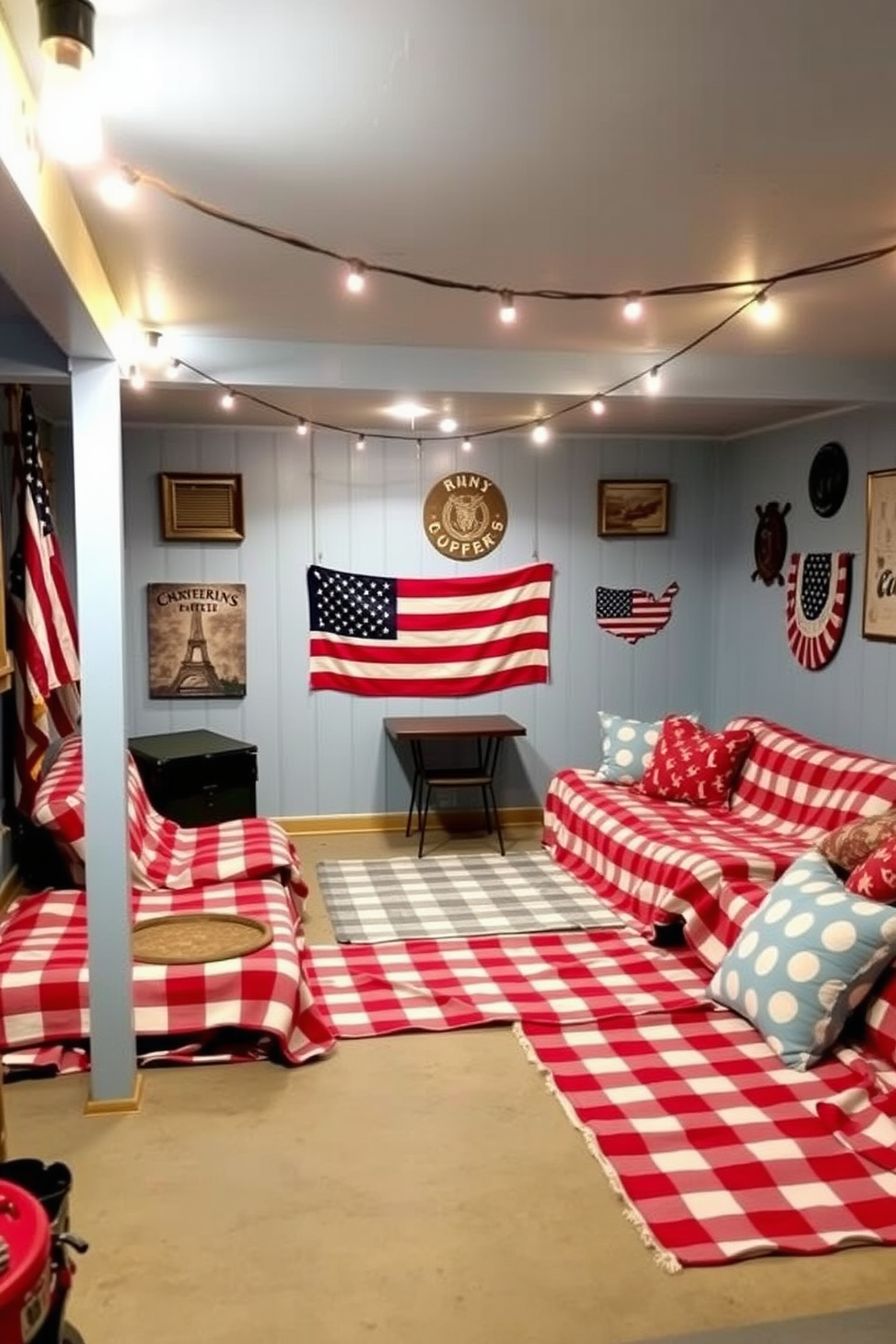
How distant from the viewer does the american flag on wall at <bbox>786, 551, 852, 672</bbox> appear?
4.92 m

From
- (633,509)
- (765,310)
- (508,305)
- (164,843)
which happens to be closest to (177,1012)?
(164,843)

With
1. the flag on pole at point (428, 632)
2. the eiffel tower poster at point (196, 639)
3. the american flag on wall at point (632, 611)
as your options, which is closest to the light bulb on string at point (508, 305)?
the flag on pole at point (428, 632)

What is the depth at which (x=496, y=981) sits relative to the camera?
3.74 metres

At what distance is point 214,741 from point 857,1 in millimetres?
4485

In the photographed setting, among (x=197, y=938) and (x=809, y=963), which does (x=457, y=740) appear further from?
(x=809, y=963)

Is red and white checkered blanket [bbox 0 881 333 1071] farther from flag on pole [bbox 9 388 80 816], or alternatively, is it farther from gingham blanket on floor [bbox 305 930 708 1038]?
flag on pole [bbox 9 388 80 816]

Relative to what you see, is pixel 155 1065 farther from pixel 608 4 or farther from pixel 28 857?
pixel 608 4

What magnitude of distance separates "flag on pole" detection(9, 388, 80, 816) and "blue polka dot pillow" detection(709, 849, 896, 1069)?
276 cm

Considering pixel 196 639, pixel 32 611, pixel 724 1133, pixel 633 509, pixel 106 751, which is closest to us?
pixel 724 1133

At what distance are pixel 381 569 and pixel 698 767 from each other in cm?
208

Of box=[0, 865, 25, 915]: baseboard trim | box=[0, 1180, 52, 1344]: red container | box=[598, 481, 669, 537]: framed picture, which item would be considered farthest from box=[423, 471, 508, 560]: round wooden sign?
box=[0, 1180, 52, 1344]: red container

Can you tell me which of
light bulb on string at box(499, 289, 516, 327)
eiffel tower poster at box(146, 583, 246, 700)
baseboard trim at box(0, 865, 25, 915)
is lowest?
baseboard trim at box(0, 865, 25, 915)

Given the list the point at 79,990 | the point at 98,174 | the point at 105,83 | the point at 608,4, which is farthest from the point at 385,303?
the point at 79,990

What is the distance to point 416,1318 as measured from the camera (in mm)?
2090
